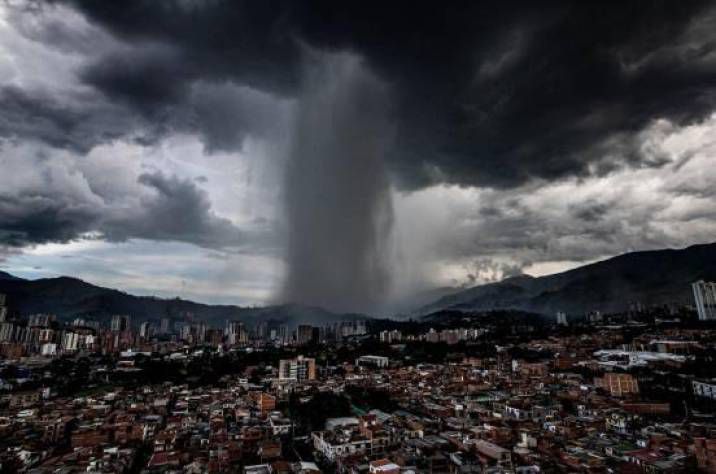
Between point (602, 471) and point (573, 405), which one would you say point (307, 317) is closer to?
point (573, 405)

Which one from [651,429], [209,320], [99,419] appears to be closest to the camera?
[651,429]

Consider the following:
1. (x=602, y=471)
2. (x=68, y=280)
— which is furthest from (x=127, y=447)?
(x=68, y=280)

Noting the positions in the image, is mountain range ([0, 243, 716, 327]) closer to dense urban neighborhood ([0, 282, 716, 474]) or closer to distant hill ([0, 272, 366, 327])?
distant hill ([0, 272, 366, 327])

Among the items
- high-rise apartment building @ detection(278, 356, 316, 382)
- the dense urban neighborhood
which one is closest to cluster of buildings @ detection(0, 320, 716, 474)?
the dense urban neighborhood

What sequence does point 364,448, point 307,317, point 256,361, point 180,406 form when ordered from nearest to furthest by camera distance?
point 364,448 < point 180,406 < point 256,361 < point 307,317

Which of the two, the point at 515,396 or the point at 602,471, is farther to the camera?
the point at 515,396

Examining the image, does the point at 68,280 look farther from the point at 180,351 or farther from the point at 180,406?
the point at 180,406

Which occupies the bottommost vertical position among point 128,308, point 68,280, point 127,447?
point 127,447

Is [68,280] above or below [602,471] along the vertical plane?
above
